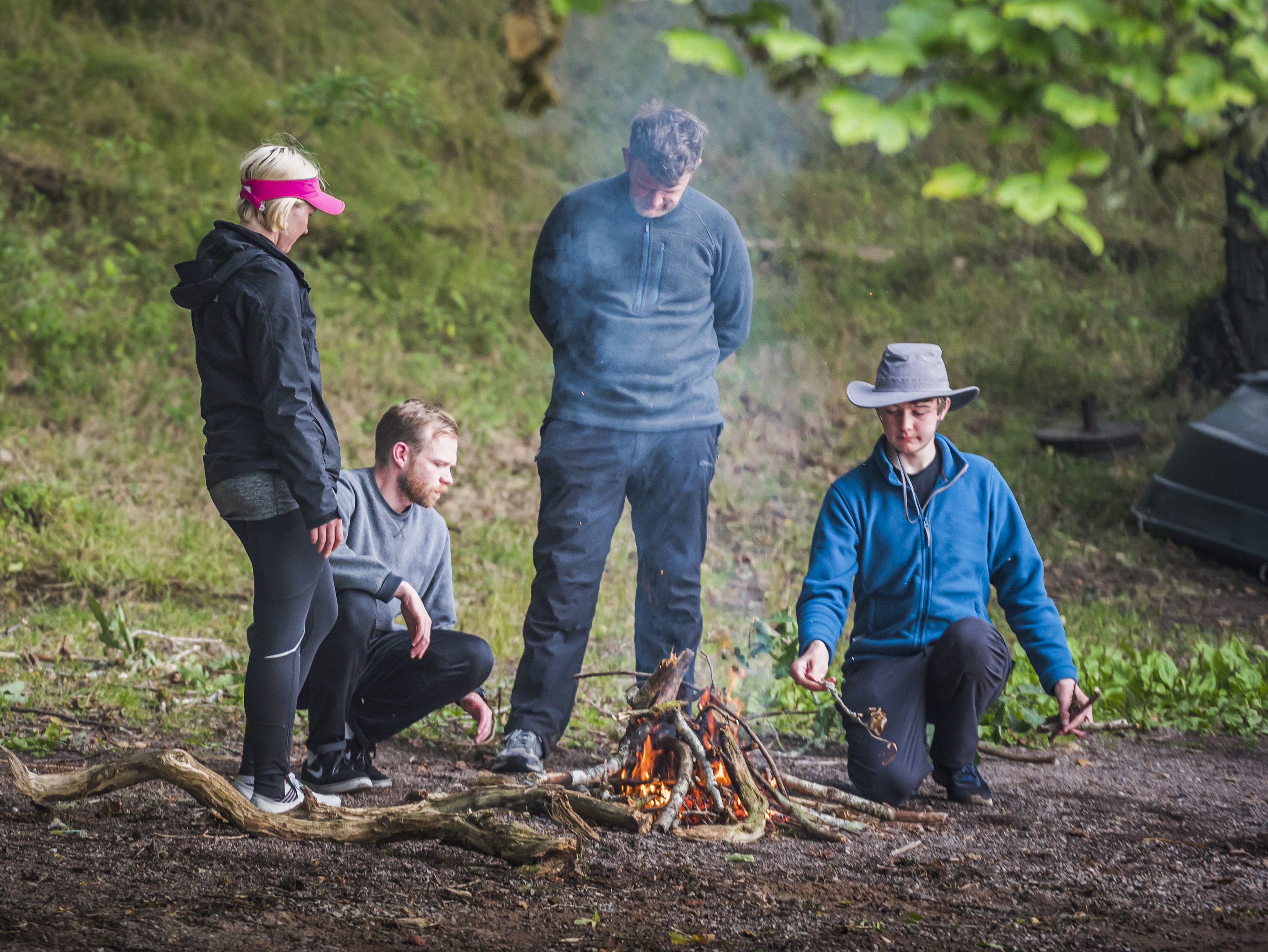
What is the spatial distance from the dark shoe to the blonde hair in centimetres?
104

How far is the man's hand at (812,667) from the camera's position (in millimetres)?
3566

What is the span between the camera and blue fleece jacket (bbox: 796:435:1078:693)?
3.88 m

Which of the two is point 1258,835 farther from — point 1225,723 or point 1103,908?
point 1225,723

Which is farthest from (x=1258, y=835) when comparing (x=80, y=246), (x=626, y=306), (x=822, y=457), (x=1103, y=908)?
(x=80, y=246)

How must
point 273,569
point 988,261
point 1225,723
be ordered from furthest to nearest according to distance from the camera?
point 988,261, point 1225,723, point 273,569

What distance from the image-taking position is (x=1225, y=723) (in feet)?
16.5

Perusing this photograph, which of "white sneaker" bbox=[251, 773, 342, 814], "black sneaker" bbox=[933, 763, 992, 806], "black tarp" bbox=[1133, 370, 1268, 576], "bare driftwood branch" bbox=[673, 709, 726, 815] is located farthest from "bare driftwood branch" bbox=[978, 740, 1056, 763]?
"black tarp" bbox=[1133, 370, 1268, 576]

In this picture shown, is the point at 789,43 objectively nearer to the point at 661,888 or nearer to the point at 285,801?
the point at 661,888

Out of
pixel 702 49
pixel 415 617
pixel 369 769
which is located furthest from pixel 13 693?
pixel 702 49

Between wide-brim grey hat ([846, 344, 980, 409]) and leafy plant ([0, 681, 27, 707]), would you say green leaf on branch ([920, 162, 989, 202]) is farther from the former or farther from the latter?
leafy plant ([0, 681, 27, 707])

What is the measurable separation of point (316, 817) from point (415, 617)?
27.5 inches

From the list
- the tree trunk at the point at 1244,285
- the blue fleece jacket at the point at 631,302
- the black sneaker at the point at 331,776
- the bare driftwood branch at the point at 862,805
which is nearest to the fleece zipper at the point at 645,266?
the blue fleece jacket at the point at 631,302

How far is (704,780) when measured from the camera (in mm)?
3652

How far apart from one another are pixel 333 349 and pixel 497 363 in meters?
1.46
